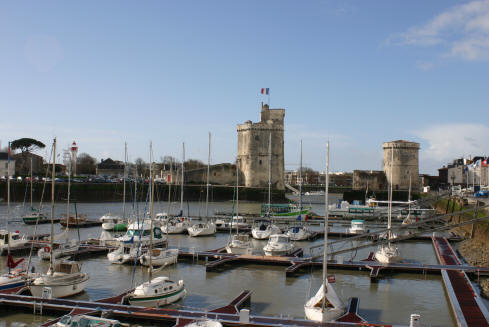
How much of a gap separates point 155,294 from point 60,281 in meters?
2.96

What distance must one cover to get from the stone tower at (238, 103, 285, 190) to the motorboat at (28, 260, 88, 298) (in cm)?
4637

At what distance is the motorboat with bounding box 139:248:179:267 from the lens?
18234mm

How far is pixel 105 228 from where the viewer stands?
104 ft

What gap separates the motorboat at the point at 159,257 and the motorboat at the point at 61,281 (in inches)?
141

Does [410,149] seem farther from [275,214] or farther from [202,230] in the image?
[202,230]

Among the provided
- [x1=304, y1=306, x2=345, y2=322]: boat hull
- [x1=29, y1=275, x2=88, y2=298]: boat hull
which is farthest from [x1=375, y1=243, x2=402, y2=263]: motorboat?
[x1=29, y1=275, x2=88, y2=298]: boat hull

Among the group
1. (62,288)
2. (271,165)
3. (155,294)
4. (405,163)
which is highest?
(405,163)

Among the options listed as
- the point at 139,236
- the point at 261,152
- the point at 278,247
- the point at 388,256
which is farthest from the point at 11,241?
the point at 261,152

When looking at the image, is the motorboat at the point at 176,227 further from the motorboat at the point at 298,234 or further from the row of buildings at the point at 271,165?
the row of buildings at the point at 271,165

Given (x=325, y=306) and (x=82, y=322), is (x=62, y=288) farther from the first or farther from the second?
(x=325, y=306)

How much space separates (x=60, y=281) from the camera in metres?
13.9

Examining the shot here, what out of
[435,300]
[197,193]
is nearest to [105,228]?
[435,300]

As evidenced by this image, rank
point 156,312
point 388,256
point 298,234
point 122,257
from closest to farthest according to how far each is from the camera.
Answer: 1. point 156,312
2. point 388,256
3. point 122,257
4. point 298,234

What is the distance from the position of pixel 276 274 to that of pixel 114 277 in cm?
570
